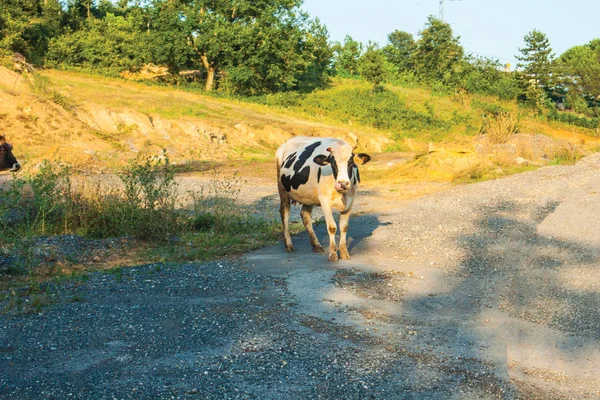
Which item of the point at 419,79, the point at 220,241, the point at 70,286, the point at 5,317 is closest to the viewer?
the point at 5,317

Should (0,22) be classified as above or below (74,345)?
above

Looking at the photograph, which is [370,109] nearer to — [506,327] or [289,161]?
[289,161]

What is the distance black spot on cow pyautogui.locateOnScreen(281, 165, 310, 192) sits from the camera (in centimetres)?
1220

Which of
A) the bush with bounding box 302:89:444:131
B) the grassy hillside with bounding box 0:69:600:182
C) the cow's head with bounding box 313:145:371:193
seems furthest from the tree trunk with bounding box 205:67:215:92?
A: the cow's head with bounding box 313:145:371:193

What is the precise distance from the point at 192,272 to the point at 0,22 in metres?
44.2

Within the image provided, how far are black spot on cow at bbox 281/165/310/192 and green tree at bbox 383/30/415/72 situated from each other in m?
67.9

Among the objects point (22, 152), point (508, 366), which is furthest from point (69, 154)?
point (508, 366)

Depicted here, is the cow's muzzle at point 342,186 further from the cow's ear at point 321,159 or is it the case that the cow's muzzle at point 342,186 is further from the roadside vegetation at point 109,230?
the roadside vegetation at point 109,230

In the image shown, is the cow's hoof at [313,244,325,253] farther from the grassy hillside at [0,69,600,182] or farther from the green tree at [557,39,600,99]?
the green tree at [557,39,600,99]

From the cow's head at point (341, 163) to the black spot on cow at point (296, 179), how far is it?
27.6 inches

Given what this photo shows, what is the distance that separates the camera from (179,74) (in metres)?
55.4

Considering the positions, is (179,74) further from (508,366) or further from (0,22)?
(508,366)

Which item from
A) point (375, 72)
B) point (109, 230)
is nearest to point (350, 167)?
point (109, 230)

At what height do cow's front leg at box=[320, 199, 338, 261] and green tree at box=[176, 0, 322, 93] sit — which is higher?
green tree at box=[176, 0, 322, 93]
